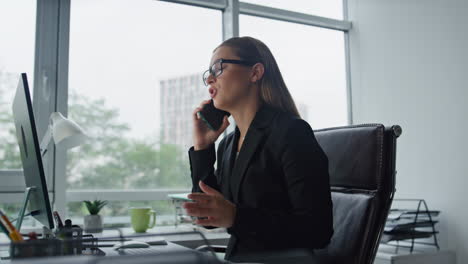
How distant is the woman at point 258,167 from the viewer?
1.00 m

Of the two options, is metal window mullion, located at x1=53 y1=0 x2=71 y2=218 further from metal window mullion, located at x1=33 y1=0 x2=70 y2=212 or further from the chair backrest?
the chair backrest

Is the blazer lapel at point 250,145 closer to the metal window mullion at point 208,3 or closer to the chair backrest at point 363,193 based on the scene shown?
the chair backrest at point 363,193

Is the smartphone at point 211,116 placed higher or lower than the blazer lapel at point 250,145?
higher

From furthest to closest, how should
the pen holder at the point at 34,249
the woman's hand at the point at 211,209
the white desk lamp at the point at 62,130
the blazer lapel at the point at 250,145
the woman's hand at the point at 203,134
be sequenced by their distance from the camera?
the white desk lamp at the point at 62,130, the woman's hand at the point at 203,134, the blazer lapel at the point at 250,145, the woman's hand at the point at 211,209, the pen holder at the point at 34,249

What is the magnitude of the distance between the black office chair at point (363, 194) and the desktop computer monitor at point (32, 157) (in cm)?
70

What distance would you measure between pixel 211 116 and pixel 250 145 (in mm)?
328

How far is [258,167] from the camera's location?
1.24 meters

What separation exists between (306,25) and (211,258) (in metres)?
3.01

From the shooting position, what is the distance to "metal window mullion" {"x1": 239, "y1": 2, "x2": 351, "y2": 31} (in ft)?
9.62

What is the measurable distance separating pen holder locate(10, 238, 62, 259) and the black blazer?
1.74 ft

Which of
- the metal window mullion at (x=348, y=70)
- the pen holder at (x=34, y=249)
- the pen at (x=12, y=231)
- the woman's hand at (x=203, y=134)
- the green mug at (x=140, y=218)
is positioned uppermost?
the metal window mullion at (x=348, y=70)

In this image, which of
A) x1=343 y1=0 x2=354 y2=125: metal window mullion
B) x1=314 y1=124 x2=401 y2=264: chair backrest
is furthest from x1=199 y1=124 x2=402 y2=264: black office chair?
x1=343 y1=0 x2=354 y2=125: metal window mullion

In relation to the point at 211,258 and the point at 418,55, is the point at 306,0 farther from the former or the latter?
the point at 211,258

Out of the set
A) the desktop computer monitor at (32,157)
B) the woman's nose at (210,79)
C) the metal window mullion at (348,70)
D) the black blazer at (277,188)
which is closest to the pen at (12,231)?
the desktop computer monitor at (32,157)
